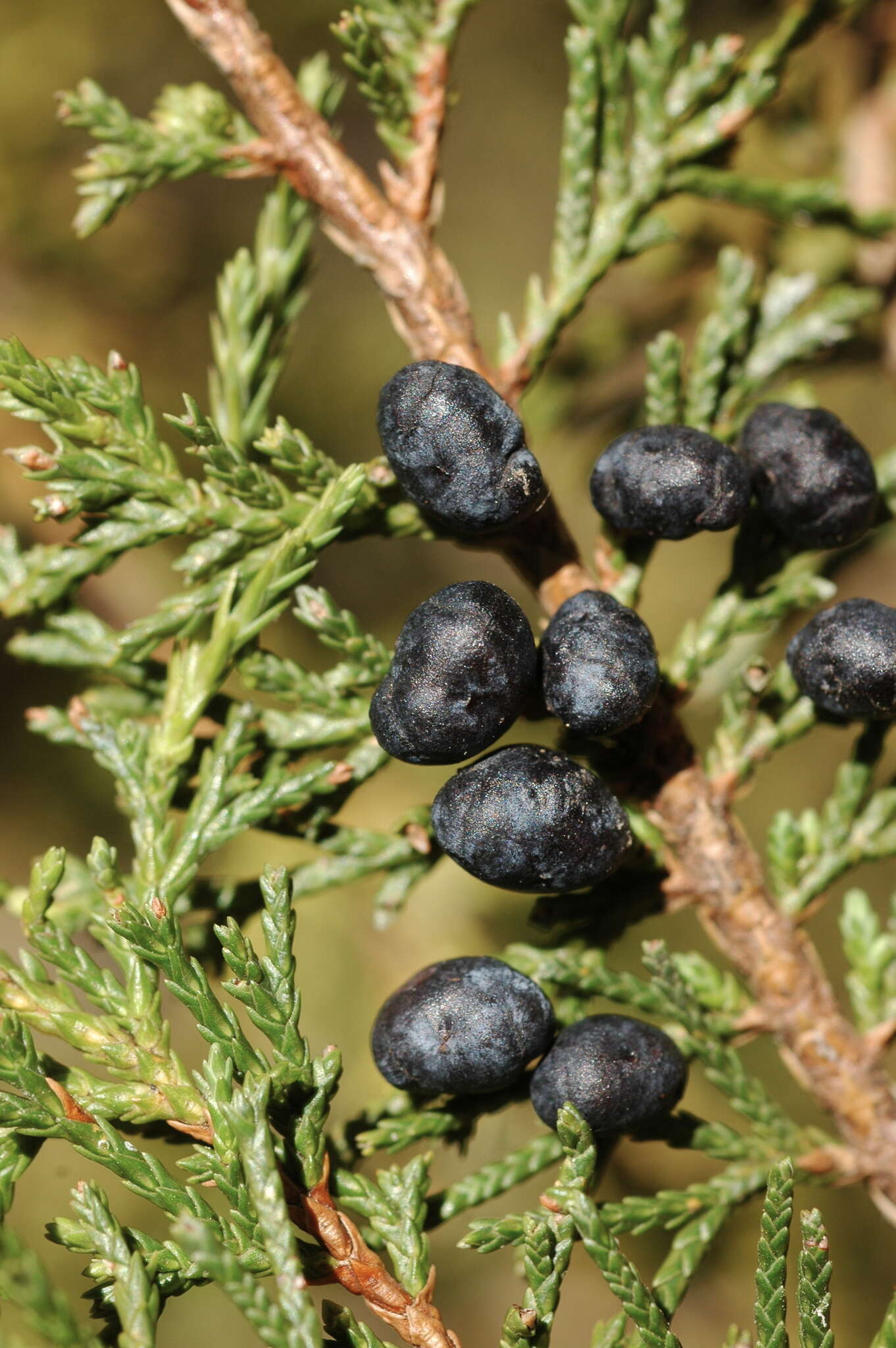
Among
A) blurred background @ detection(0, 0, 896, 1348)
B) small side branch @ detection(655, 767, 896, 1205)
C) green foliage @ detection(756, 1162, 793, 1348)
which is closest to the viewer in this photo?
green foliage @ detection(756, 1162, 793, 1348)

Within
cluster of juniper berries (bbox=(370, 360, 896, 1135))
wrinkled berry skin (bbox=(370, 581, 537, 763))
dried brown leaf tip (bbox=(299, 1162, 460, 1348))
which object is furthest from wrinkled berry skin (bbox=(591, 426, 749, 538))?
dried brown leaf tip (bbox=(299, 1162, 460, 1348))

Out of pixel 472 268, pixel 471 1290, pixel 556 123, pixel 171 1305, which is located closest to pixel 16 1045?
pixel 171 1305

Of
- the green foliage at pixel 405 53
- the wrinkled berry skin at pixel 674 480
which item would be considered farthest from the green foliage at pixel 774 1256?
the green foliage at pixel 405 53

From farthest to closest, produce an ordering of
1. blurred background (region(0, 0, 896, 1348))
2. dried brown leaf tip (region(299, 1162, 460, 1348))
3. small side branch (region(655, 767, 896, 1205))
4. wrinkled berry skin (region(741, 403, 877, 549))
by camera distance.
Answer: blurred background (region(0, 0, 896, 1348)) → small side branch (region(655, 767, 896, 1205)) → wrinkled berry skin (region(741, 403, 877, 549)) → dried brown leaf tip (region(299, 1162, 460, 1348))

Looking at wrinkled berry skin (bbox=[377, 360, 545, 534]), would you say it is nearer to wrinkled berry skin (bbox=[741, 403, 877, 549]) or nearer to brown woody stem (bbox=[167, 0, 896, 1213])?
brown woody stem (bbox=[167, 0, 896, 1213])

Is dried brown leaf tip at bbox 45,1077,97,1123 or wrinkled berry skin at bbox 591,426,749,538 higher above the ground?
wrinkled berry skin at bbox 591,426,749,538

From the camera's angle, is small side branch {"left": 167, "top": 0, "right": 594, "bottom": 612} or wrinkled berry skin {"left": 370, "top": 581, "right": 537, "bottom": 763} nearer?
wrinkled berry skin {"left": 370, "top": 581, "right": 537, "bottom": 763}

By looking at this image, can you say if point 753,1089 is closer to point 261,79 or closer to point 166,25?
point 261,79
